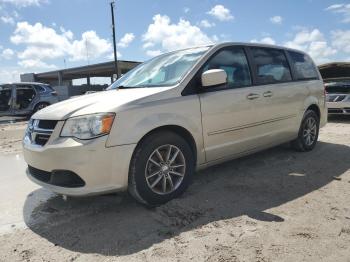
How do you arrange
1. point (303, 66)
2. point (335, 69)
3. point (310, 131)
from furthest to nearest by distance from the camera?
point (335, 69), point (310, 131), point (303, 66)

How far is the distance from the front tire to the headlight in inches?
16.2

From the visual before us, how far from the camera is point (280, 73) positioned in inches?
220

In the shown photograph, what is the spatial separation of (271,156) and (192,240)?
3.29 m

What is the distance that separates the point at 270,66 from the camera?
17.8 feet

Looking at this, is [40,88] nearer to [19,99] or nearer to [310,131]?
[19,99]

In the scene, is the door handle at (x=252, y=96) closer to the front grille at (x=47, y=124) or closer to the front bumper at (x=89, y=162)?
the front bumper at (x=89, y=162)

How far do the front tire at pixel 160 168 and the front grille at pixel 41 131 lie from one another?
A: 855mm

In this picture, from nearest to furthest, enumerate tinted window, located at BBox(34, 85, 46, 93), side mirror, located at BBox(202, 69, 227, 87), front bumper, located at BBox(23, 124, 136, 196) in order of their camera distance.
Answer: front bumper, located at BBox(23, 124, 136, 196) < side mirror, located at BBox(202, 69, 227, 87) < tinted window, located at BBox(34, 85, 46, 93)

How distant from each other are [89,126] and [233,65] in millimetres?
2211

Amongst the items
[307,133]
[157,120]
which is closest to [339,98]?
[307,133]

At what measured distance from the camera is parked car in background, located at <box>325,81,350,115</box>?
35.4 feet

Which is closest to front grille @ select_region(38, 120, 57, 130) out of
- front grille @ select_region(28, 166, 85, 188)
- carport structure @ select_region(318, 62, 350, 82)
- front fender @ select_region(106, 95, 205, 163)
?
front grille @ select_region(28, 166, 85, 188)

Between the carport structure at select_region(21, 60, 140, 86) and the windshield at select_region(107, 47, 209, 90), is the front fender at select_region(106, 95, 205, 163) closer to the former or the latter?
the windshield at select_region(107, 47, 209, 90)

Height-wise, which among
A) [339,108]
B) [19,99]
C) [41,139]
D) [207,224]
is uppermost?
[19,99]
